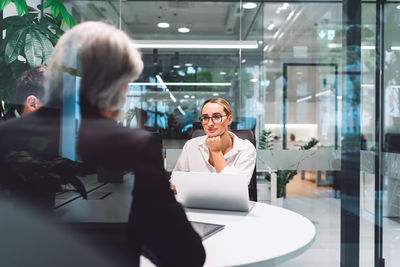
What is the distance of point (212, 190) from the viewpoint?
147 centimetres

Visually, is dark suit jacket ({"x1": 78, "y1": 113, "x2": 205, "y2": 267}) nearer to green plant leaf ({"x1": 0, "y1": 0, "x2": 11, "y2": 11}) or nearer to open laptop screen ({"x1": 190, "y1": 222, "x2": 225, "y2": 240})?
open laptop screen ({"x1": 190, "y1": 222, "x2": 225, "y2": 240})

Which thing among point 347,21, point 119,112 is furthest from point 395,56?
point 119,112

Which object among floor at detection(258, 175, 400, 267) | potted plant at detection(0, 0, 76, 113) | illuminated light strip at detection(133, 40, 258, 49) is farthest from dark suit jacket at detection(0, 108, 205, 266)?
illuminated light strip at detection(133, 40, 258, 49)

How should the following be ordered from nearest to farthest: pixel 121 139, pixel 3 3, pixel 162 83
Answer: pixel 121 139 → pixel 3 3 → pixel 162 83

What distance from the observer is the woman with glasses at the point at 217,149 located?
7.30 feet

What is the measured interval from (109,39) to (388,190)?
3096mm

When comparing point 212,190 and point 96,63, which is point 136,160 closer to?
point 96,63

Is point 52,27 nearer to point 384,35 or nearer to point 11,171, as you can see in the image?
point 11,171

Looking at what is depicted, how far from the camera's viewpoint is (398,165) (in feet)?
9.61

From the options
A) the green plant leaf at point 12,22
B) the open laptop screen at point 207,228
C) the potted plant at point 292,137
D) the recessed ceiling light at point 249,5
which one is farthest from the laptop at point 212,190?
the potted plant at point 292,137

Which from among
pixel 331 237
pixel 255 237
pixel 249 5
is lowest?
pixel 331 237

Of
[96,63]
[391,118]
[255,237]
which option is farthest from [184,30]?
[96,63]

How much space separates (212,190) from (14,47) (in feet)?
7.06

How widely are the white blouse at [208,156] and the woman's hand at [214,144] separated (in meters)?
0.08
